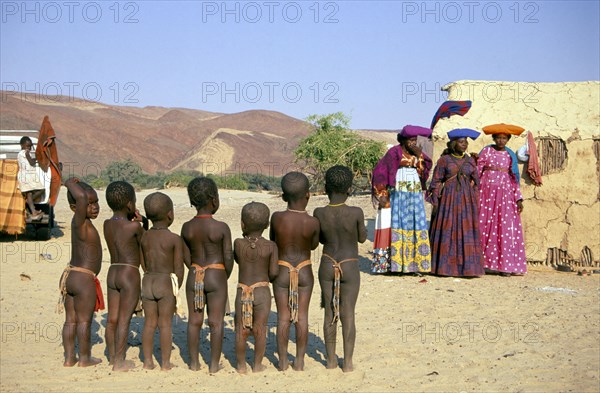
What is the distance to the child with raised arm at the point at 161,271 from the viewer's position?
5.71 m

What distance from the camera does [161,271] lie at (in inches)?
226

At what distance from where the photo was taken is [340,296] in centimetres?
591

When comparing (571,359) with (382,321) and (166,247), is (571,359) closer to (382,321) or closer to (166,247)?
(382,321)

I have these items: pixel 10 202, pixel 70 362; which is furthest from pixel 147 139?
pixel 70 362

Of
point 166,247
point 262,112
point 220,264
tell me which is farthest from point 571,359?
point 262,112

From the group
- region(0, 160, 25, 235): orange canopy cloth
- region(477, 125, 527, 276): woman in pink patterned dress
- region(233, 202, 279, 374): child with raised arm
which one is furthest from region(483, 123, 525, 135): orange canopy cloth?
region(0, 160, 25, 235): orange canopy cloth

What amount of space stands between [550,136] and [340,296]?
6400 mm

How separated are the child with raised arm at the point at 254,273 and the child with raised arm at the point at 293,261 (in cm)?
11

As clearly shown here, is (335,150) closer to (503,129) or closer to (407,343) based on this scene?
(503,129)

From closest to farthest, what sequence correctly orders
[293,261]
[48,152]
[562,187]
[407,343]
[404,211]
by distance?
1. [293,261]
2. [407,343]
3. [404,211]
4. [562,187]
5. [48,152]

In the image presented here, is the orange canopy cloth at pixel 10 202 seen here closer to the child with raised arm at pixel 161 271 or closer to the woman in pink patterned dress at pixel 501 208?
the woman in pink patterned dress at pixel 501 208

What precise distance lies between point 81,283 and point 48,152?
6.29 metres

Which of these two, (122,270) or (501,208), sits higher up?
(501,208)

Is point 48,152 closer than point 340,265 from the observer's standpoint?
No
